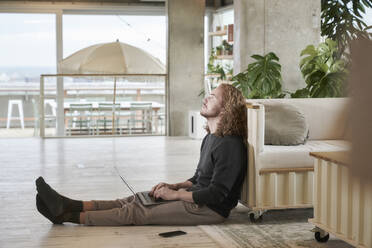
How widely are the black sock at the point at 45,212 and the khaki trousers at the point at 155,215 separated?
17 centimetres

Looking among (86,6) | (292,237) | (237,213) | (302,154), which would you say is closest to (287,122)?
(302,154)

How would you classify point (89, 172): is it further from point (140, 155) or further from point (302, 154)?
point (302, 154)

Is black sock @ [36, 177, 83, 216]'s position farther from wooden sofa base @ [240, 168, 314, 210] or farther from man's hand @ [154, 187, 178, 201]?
wooden sofa base @ [240, 168, 314, 210]

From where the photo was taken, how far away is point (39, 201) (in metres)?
3.11

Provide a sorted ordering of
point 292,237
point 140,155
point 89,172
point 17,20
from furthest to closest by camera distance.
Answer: point 17,20, point 140,155, point 89,172, point 292,237

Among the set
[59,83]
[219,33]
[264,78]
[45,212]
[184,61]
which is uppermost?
[219,33]

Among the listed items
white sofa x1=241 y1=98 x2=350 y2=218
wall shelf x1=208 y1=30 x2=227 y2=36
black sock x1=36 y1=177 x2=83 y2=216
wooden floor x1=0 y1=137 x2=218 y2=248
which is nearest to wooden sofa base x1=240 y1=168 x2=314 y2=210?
white sofa x1=241 y1=98 x2=350 y2=218

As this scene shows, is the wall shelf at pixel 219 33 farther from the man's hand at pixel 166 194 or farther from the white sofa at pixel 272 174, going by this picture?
the man's hand at pixel 166 194

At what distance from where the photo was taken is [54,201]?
3.14 metres

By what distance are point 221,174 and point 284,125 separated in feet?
2.88

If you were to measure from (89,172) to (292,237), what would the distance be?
2.99 metres

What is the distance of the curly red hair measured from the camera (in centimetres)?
328

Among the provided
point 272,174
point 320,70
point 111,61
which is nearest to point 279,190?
point 272,174

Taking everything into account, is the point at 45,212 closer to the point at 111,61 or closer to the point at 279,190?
the point at 279,190
